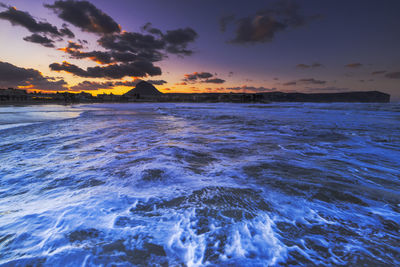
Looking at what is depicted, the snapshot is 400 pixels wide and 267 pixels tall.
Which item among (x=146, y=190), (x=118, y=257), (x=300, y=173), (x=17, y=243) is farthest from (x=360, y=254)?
(x=17, y=243)

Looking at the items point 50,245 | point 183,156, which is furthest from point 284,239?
point 183,156

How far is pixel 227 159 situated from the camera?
4695 millimetres

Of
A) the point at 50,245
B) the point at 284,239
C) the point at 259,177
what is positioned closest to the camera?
the point at 50,245

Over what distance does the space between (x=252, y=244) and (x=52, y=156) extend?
5.51 metres

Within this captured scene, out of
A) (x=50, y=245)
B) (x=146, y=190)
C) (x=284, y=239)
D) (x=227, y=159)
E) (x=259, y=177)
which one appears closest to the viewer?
(x=50, y=245)

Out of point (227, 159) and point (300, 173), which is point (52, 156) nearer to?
point (227, 159)

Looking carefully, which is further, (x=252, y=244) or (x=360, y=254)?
(x=252, y=244)

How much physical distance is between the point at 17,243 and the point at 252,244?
2541 mm

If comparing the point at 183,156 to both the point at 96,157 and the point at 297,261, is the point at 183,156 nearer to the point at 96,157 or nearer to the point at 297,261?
the point at 96,157

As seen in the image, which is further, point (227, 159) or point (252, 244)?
point (227, 159)

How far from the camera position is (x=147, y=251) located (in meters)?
1.79

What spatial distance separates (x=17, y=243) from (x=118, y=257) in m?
1.16

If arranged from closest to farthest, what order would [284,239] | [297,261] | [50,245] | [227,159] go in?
1. [297,261]
2. [50,245]
3. [284,239]
4. [227,159]

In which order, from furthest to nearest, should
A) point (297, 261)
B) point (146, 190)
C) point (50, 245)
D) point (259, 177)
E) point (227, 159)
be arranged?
point (227, 159) < point (259, 177) < point (146, 190) < point (50, 245) < point (297, 261)
